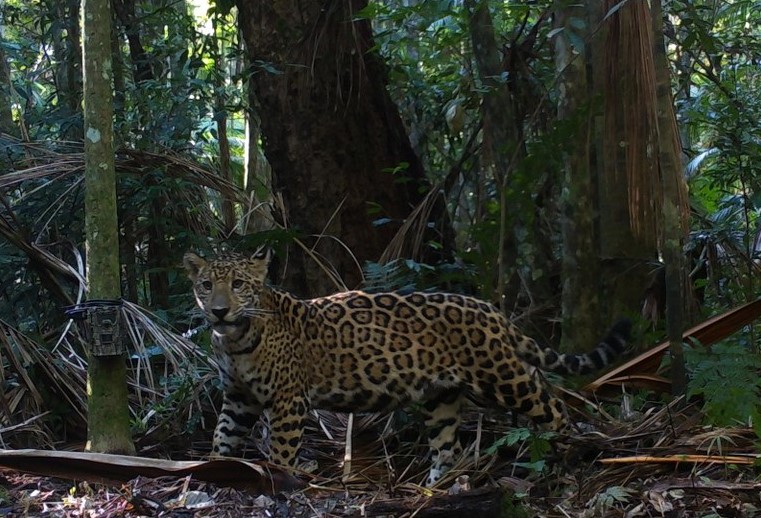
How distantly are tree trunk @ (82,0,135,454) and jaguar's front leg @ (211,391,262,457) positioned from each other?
0.86m

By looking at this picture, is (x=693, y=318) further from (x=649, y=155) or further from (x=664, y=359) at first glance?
(x=649, y=155)

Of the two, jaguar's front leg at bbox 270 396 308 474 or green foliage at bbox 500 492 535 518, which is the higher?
jaguar's front leg at bbox 270 396 308 474

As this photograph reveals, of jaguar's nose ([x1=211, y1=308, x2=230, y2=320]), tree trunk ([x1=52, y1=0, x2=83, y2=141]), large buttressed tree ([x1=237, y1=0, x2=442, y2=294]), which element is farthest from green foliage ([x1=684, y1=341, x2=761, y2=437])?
tree trunk ([x1=52, y1=0, x2=83, y2=141])

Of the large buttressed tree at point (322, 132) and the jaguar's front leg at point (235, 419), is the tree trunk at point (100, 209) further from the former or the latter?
the large buttressed tree at point (322, 132)

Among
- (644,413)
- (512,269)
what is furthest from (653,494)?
(512,269)

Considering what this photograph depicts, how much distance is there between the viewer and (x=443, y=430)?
239 inches

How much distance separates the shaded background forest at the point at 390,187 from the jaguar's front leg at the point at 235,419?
10.8 inches

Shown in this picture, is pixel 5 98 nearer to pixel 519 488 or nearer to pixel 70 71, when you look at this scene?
pixel 70 71

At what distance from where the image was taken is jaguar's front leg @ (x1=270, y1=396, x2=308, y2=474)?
5.80 metres

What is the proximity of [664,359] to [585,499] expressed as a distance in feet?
4.56

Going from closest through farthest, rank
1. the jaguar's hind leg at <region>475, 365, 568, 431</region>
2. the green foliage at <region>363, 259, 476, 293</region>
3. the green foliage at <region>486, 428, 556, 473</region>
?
1. the green foliage at <region>486, 428, 556, 473</region>
2. the jaguar's hind leg at <region>475, 365, 568, 431</region>
3. the green foliage at <region>363, 259, 476, 293</region>

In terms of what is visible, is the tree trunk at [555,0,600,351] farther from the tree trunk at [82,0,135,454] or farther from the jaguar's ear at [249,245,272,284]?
the tree trunk at [82,0,135,454]

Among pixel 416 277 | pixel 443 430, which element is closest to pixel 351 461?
pixel 443 430

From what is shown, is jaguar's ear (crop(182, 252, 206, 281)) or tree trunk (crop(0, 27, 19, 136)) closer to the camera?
jaguar's ear (crop(182, 252, 206, 281))
